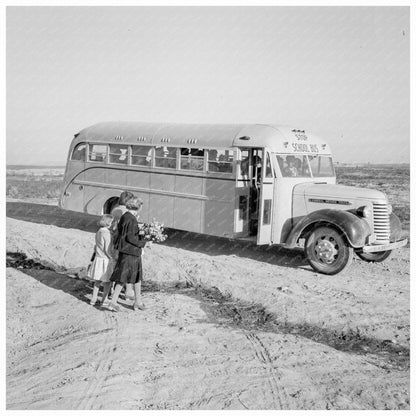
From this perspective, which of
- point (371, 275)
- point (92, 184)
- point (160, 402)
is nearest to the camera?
point (160, 402)

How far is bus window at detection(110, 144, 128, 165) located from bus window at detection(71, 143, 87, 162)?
110 cm

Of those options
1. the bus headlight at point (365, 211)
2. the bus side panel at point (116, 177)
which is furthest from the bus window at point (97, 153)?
the bus headlight at point (365, 211)

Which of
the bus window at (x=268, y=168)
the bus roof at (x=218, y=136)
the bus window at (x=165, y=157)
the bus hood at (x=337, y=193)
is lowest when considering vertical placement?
the bus hood at (x=337, y=193)

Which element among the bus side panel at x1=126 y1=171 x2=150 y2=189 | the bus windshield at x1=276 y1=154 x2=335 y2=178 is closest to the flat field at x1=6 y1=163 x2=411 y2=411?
the bus windshield at x1=276 y1=154 x2=335 y2=178

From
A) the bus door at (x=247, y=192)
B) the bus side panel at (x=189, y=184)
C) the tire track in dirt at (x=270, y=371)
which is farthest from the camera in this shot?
the bus side panel at (x=189, y=184)

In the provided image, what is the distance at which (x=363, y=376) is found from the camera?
5.34 m

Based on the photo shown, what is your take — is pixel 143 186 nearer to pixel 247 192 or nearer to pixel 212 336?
pixel 247 192

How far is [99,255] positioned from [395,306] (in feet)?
13.5

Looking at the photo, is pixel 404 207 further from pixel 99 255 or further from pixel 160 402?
pixel 160 402

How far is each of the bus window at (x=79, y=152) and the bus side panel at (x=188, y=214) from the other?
11.7 feet

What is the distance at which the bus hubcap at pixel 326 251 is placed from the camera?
9.30m

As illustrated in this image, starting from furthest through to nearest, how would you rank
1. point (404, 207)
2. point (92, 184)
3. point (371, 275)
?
point (404, 207) < point (92, 184) < point (371, 275)

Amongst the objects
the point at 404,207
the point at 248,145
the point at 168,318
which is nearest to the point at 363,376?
the point at 168,318

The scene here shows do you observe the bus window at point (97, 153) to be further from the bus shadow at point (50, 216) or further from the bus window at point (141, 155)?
the bus shadow at point (50, 216)
